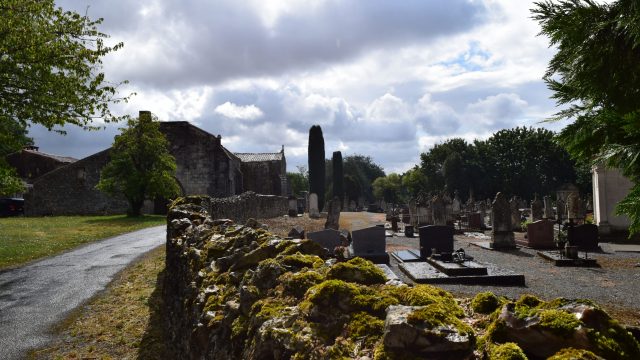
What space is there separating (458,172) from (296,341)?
7599 cm

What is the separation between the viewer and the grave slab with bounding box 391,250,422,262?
1763 centimetres

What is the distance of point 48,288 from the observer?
12.5m

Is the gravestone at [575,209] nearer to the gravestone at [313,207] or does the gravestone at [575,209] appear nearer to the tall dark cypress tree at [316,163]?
the gravestone at [313,207]

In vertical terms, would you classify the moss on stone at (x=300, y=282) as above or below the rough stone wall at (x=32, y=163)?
below

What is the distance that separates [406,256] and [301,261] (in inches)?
560

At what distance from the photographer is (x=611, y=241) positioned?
77.2 feet

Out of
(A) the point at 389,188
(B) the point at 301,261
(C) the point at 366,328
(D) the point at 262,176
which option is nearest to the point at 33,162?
(D) the point at 262,176

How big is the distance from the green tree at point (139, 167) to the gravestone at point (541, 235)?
26.3m

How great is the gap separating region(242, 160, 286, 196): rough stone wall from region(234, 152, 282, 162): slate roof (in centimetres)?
118

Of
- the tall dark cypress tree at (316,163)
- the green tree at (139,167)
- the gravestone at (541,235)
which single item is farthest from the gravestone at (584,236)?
the tall dark cypress tree at (316,163)

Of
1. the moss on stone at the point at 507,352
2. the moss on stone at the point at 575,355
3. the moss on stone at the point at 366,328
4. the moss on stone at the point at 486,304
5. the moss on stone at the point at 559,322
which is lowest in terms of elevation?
the moss on stone at the point at 366,328

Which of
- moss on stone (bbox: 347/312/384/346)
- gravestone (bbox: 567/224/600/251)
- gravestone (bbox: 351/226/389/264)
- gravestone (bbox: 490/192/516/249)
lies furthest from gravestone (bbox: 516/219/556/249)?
moss on stone (bbox: 347/312/384/346)

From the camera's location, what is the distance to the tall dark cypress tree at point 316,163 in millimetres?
61000

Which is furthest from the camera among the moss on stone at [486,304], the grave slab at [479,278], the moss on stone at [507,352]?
the grave slab at [479,278]
